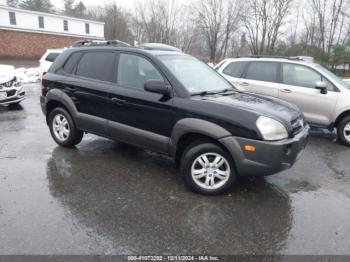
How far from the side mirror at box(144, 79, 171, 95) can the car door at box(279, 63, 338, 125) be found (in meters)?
4.05

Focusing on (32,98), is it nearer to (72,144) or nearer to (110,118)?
(72,144)

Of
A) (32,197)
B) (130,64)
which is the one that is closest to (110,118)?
(130,64)

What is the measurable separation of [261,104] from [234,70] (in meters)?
3.98

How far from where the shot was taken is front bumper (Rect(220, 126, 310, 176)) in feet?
11.5

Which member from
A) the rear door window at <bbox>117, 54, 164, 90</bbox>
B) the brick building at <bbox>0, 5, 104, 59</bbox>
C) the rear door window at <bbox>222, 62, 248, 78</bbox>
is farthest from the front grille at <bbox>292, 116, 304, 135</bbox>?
the brick building at <bbox>0, 5, 104, 59</bbox>

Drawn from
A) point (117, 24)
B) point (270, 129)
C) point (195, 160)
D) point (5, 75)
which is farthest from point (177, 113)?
point (117, 24)

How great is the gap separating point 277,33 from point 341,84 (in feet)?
131

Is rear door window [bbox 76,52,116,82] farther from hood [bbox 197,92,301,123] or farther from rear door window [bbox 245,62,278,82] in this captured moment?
rear door window [bbox 245,62,278,82]

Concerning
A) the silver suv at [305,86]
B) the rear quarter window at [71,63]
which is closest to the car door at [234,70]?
the silver suv at [305,86]

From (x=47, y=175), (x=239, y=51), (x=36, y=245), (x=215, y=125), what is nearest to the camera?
(x=36, y=245)

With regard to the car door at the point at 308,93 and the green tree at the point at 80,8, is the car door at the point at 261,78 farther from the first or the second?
the green tree at the point at 80,8

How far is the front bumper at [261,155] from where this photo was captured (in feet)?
11.5

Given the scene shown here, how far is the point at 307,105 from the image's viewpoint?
6770 millimetres

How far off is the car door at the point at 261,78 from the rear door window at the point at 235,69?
0.42ft
